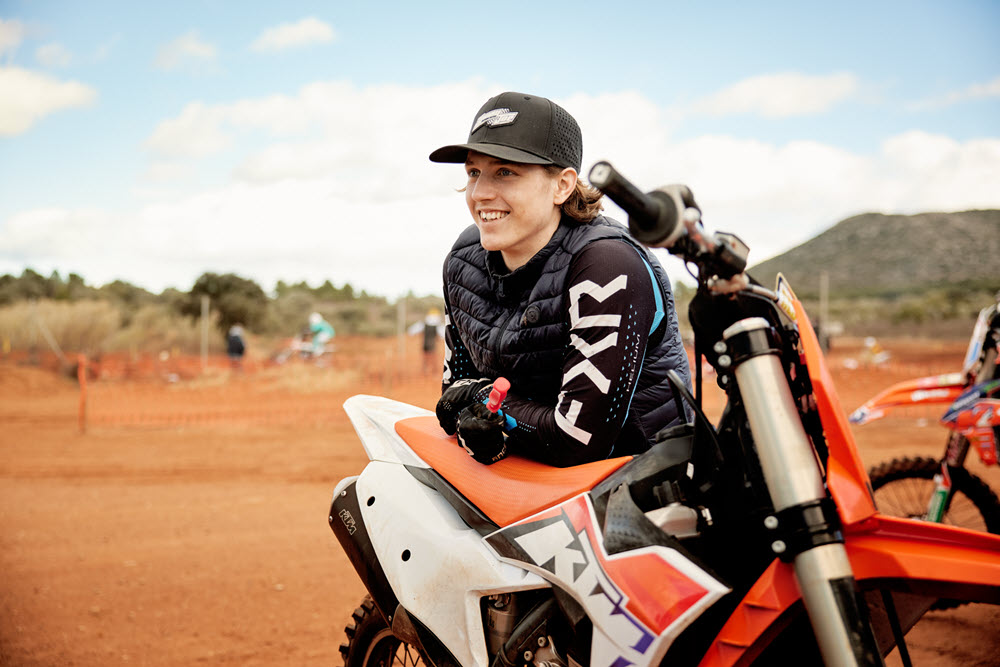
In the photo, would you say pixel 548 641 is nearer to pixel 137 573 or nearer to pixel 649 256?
pixel 649 256

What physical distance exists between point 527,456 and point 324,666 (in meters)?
2.16

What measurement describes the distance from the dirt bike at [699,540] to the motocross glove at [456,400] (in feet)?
0.35

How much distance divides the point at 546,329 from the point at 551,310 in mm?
62

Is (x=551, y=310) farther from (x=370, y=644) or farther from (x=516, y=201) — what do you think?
(x=370, y=644)

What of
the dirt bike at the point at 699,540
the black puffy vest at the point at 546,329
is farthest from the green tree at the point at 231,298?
the dirt bike at the point at 699,540

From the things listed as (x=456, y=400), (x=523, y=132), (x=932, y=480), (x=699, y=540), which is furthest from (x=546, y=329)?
(x=932, y=480)

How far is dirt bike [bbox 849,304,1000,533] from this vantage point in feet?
13.1

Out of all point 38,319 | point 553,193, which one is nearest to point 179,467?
point 553,193

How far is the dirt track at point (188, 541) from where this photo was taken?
4004 millimetres

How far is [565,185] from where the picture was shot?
2.62 m

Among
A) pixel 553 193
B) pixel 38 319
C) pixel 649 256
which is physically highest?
pixel 553 193

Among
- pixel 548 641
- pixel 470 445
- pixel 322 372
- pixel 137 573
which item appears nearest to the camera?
pixel 548 641

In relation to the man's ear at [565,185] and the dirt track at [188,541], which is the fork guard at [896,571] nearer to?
the man's ear at [565,185]

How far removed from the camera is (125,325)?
89.4 feet
